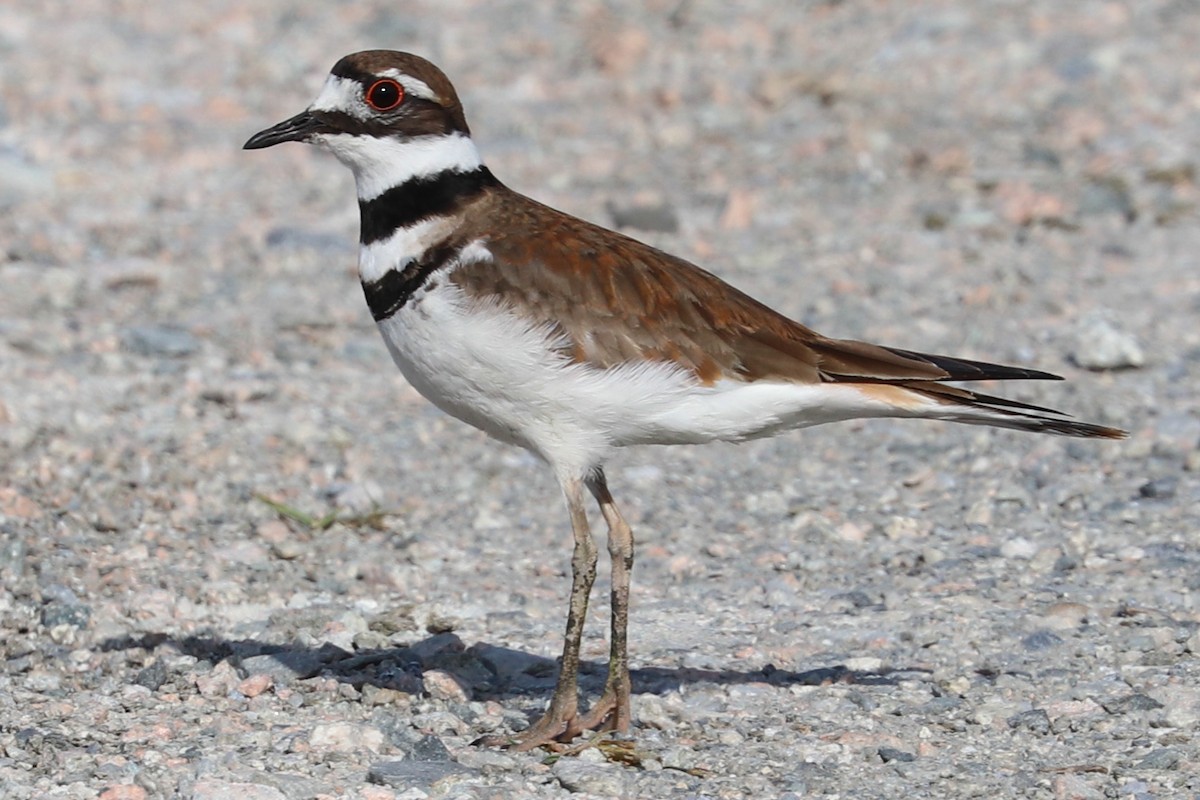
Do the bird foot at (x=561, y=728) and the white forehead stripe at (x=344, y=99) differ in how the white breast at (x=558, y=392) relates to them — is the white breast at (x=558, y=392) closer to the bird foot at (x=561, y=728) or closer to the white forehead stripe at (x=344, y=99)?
the white forehead stripe at (x=344, y=99)

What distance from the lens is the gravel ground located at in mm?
5180

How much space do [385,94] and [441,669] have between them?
181 centimetres

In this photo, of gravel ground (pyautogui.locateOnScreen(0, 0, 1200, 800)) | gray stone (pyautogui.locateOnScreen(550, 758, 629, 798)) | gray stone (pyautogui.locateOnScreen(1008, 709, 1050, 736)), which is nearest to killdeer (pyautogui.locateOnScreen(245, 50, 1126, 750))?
gray stone (pyautogui.locateOnScreen(550, 758, 629, 798))

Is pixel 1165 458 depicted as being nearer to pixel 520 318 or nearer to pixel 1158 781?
pixel 1158 781

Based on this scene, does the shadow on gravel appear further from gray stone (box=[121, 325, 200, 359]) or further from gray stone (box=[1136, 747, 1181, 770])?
gray stone (box=[121, 325, 200, 359])

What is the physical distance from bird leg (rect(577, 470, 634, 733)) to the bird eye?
1.28 m

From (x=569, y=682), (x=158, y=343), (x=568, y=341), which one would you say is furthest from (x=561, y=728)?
(x=158, y=343)

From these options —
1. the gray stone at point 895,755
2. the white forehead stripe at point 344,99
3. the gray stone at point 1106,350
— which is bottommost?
the gray stone at point 895,755

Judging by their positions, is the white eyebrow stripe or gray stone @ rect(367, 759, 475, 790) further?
the white eyebrow stripe

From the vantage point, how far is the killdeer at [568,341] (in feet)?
16.6

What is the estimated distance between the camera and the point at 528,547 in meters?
6.85

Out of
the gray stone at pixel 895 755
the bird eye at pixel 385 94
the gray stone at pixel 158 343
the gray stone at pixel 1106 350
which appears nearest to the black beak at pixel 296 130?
the bird eye at pixel 385 94

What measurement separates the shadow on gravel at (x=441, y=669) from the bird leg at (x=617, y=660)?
0.96ft

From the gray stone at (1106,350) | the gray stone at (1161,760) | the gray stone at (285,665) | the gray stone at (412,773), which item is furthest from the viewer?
the gray stone at (1106,350)
